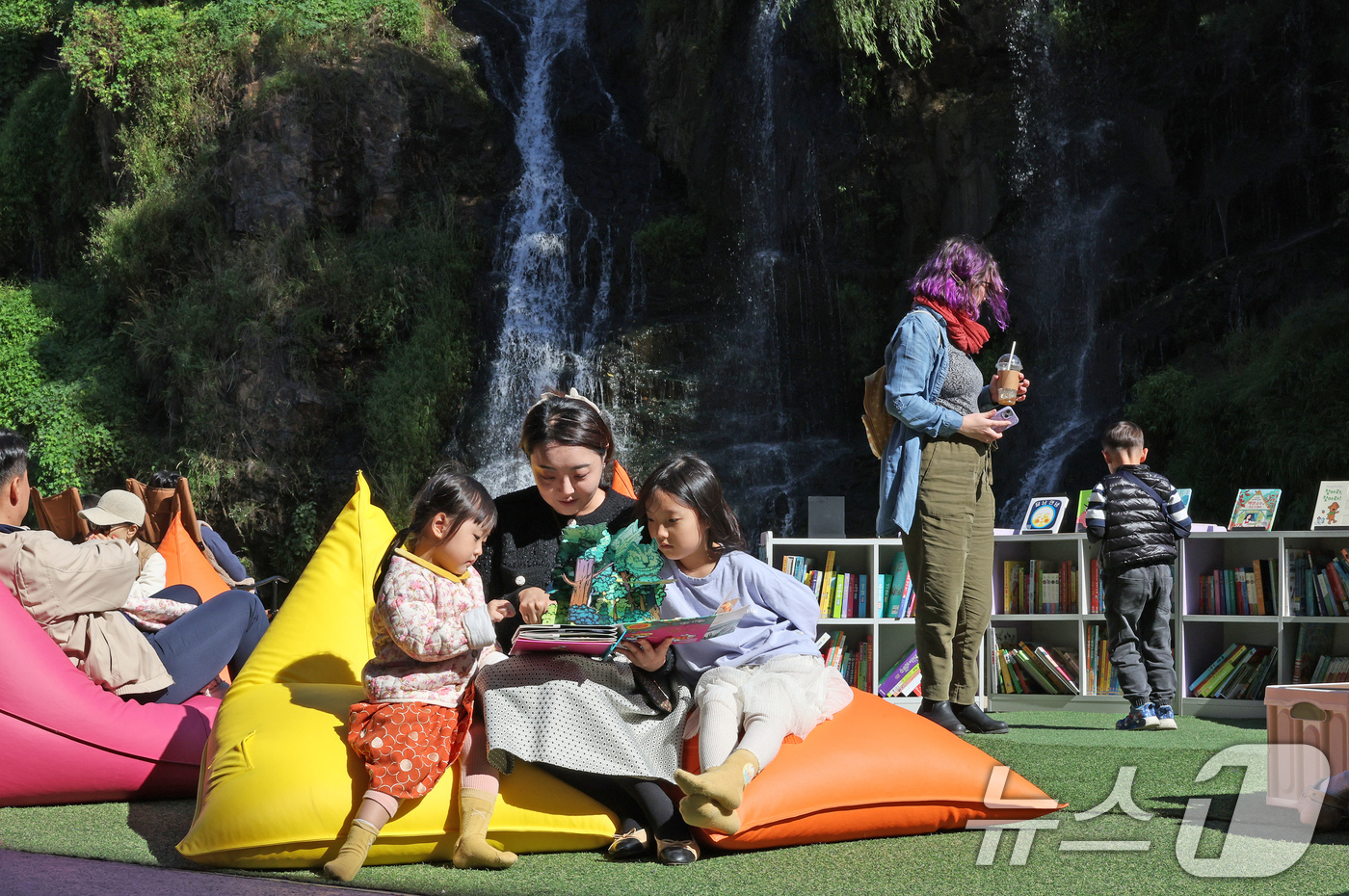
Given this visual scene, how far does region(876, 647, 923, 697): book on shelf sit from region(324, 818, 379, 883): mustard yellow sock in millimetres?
4234

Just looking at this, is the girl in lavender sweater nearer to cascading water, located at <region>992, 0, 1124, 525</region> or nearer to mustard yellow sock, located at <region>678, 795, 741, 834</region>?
mustard yellow sock, located at <region>678, 795, 741, 834</region>

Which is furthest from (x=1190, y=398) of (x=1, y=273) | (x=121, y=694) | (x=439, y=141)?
(x=1, y=273)

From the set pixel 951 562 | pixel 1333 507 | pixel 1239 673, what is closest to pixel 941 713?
pixel 951 562

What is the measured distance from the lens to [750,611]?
10.8 ft

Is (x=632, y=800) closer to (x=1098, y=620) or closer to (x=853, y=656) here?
(x=853, y=656)

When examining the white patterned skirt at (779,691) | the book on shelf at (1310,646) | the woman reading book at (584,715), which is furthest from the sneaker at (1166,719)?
the woman reading book at (584,715)

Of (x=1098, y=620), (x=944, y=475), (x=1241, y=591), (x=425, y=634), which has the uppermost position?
(x=944, y=475)

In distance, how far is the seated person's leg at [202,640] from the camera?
4258 mm

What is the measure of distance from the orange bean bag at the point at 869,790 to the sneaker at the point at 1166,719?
8.58 feet

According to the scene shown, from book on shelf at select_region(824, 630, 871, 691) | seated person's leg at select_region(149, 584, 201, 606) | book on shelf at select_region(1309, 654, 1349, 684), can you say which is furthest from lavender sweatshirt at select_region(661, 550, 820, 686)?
book on shelf at select_region(1309, 654, 1349, 684)

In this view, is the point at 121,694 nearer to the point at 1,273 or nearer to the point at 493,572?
the point at 493,572

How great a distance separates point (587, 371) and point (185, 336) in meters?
5.89

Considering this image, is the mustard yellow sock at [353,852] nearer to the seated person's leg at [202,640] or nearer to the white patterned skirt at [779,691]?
the white patterned skirt at [779,691]

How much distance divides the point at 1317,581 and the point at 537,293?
11.5m
